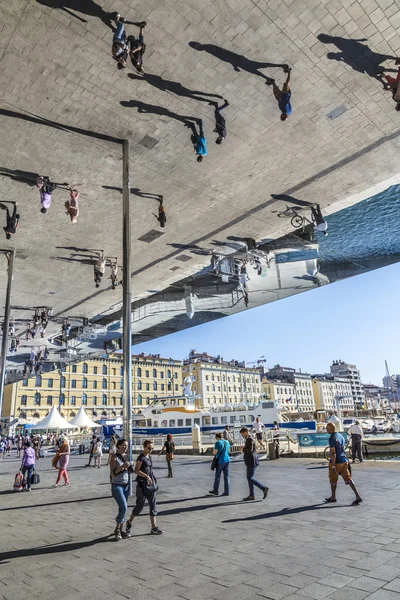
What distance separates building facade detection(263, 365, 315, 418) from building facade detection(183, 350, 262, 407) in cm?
1132

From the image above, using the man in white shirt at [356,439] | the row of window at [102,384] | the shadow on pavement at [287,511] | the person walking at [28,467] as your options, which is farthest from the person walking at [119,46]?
the row of window at [102,384]

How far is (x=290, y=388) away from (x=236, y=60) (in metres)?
131

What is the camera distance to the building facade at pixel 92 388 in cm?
7069

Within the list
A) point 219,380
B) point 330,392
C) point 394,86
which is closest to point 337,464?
point 394,86

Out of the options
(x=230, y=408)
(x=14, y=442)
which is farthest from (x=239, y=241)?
(x=14, y=442)

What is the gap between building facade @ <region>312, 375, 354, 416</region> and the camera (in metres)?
148

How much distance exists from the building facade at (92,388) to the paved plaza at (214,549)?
185 ft

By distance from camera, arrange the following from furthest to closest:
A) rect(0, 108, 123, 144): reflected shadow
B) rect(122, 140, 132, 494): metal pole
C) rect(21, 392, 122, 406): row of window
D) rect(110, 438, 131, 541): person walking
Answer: rect(21, 392, 122, 406): row of window < rect(122, 140, 132, 494): metal pole < rect(0, 108, 123, 144): reflected shadow < rect(110, 438, 131, 541): person walking

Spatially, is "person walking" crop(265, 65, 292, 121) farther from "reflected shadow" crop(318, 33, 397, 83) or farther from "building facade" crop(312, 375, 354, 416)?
"building facade" crop(312, 375, 354, 416)

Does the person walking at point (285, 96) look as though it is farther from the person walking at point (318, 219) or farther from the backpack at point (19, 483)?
the backpack at point (19, 483)

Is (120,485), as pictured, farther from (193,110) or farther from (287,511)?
(193,110)

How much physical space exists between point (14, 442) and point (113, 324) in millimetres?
34639

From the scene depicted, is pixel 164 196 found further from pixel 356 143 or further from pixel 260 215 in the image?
pixel 356 143

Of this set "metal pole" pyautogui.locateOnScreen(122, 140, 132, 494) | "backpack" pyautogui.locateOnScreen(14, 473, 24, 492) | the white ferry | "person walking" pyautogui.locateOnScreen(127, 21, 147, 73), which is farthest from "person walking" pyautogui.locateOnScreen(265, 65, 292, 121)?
the white ferry
